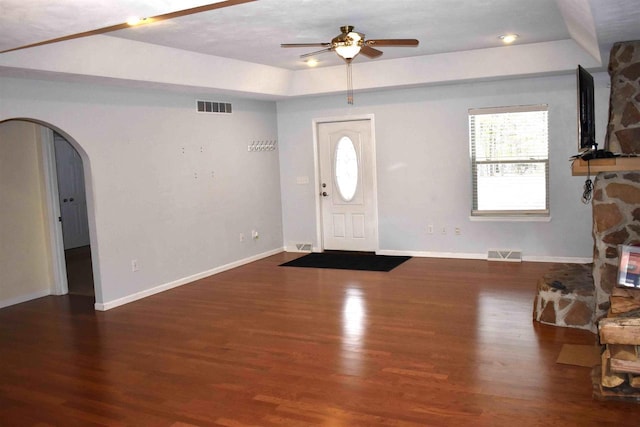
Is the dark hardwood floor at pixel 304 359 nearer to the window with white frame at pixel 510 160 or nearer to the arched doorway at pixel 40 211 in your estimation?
the arched doorway at pixel 40 211

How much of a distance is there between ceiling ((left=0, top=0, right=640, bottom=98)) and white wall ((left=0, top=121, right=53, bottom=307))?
216cm

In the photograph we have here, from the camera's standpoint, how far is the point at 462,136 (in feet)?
24.0

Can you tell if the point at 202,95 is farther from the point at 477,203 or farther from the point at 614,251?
the point at 614,251

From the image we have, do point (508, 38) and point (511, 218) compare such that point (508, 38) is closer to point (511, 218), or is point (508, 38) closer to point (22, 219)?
point (511, 218)

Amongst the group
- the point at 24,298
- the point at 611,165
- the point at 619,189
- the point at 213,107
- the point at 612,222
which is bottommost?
the point at 24,298

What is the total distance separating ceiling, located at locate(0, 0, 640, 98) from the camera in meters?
3.01

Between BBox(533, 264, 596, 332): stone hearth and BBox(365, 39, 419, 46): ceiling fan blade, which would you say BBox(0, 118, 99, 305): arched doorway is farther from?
BBox(533, 264, 596, 332): stone hearth

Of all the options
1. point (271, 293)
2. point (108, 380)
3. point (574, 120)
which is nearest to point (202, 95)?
point (271, 293)

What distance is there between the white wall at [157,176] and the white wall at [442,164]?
0.70 m

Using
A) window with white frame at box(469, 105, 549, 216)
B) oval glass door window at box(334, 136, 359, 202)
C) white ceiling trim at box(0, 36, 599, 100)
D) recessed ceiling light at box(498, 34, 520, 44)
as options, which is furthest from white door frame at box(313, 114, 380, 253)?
recessed ceiling light at box(498, 34, 520, 44)

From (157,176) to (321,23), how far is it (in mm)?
2722

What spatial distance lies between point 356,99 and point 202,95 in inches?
86.3

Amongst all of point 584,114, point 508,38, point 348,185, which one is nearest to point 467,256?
point 348,185

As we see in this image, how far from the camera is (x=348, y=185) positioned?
8.20m
